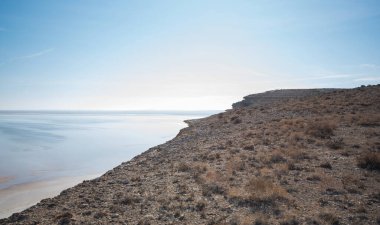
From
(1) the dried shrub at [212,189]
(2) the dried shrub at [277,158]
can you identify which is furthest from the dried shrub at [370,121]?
(1) the dried shrub at [212,189]

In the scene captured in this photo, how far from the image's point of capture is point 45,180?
2425 cm

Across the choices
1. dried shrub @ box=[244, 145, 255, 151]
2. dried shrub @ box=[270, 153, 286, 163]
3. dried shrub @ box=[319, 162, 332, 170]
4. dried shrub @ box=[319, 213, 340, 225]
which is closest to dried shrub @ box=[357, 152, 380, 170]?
dried shrub @ box=[319, 162, 332, 170]

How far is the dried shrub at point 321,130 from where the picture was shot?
23766mm

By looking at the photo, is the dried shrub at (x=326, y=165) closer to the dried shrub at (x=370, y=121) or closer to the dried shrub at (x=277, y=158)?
the dried shrub at (x=277, y=158)

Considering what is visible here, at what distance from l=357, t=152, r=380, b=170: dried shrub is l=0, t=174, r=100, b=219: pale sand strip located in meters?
18.1

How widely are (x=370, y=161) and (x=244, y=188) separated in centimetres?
726

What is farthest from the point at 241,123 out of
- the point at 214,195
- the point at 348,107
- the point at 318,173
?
the point at 214,195

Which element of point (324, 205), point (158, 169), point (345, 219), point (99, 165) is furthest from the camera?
point (99, 165)

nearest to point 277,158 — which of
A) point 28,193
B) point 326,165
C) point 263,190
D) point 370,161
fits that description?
point 326,165

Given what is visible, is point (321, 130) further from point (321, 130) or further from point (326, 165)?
point (326, 165)

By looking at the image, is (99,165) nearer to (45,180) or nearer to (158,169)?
(45,180)

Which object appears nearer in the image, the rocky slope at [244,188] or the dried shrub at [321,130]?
the rocky slope at [244,188]

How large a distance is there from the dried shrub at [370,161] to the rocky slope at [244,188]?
5cm

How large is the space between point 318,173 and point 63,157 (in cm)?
3029
